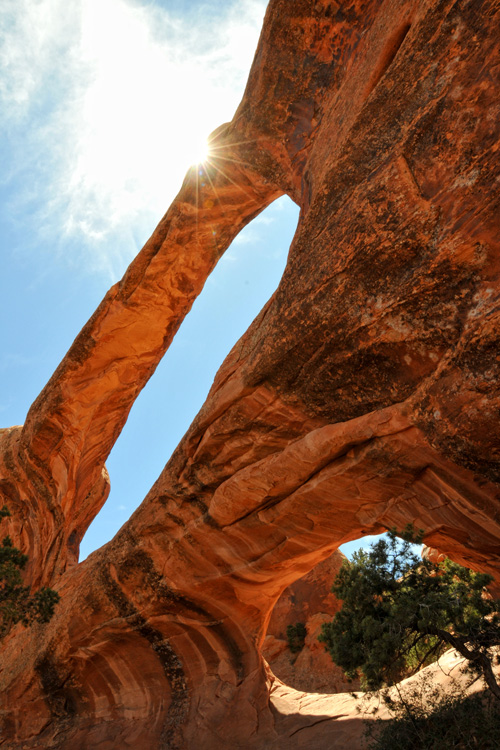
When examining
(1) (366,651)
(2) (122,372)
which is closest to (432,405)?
(1) (366,651)

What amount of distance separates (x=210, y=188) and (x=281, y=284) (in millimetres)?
Answer: 8699

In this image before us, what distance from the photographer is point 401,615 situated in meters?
11.0

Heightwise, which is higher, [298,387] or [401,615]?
[298,387]

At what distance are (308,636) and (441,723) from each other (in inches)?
697

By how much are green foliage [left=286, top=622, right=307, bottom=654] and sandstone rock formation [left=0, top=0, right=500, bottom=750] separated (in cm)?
1082

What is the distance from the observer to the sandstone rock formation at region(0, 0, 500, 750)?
952 centimetres

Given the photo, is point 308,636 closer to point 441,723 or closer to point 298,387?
point 441,723

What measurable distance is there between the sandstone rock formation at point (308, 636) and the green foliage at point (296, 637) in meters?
0.18

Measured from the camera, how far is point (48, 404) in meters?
22.6

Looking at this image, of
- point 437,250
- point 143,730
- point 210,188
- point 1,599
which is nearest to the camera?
point 437,250

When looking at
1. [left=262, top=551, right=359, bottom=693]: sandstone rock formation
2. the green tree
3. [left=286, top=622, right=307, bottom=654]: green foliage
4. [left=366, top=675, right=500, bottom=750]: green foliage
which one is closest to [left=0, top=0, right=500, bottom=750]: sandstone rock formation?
the green tree

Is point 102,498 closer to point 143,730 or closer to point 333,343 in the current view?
point 143,730

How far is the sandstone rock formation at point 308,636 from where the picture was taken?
25.1 m

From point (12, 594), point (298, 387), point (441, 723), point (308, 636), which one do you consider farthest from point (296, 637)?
point (298, 387)
